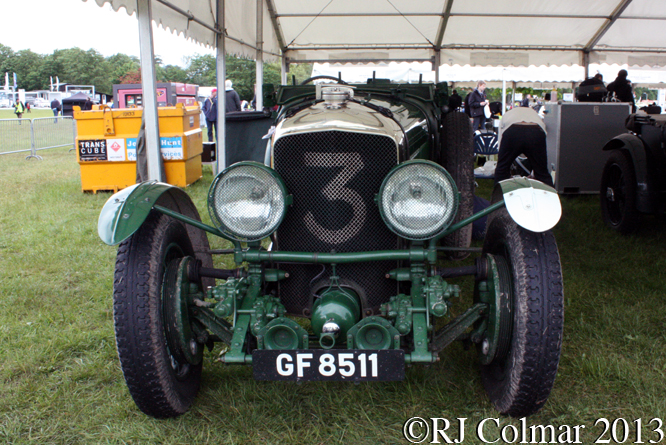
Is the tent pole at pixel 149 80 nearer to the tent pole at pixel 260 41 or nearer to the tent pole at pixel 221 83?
the tent pole at pixel 221 83

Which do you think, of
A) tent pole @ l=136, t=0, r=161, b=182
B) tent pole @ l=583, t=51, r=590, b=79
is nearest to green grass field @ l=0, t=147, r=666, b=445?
tent pole @ l=136, t=0, r=161, b=182

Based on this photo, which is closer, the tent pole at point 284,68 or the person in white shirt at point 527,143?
the person in white shirt at point 527,143

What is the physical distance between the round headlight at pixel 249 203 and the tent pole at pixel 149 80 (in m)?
2.56

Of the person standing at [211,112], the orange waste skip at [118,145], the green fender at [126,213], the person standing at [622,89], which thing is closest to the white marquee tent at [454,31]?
the person standing at [622,89]

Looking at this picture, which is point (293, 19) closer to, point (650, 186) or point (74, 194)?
point (74, 194)

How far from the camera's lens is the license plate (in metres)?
1.92

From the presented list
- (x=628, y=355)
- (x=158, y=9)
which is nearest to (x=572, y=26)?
(x=158, y=9)

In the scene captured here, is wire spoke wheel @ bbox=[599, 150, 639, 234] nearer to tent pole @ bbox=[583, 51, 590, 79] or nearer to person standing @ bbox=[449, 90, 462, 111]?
person standing @ bbox=[449, 90, 462, 111]

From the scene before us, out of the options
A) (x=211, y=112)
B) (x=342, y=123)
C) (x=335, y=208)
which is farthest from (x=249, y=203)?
(x=211, y=112)

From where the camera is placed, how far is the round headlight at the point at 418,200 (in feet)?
6.62

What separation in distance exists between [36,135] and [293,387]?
13510 millimetres

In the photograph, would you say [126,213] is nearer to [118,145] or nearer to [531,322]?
[531,322]

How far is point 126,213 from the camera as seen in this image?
6.91 ft

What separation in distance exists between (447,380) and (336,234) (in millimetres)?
887
